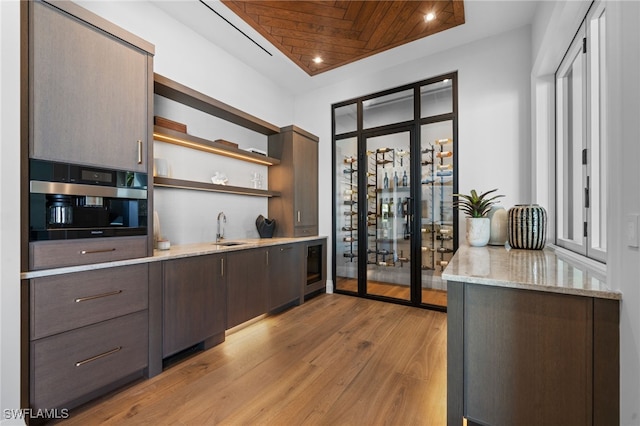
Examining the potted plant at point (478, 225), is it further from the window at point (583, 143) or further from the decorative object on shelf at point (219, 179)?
the decorative object on shelf at point (219, 179)

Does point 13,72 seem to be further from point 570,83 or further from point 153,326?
point 570,83

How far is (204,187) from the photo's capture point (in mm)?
2764

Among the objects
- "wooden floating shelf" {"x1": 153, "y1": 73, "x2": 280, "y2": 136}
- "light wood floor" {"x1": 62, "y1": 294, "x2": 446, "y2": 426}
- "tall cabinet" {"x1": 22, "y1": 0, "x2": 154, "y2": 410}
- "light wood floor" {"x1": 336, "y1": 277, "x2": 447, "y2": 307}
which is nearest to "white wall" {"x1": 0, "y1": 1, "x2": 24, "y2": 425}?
"tall cabinet" {"x1": 22, "y1": 0, "x2": 154, "y2": 410}

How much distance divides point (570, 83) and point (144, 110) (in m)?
3.34

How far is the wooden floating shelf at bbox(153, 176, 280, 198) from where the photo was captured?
7.84ft

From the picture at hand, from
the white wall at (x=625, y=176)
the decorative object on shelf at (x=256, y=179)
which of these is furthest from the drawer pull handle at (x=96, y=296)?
the white wall at (x=625, y=176)

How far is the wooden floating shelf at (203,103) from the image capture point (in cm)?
238

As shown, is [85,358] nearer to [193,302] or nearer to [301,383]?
[193,302]

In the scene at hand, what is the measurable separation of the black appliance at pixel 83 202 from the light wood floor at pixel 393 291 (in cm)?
282

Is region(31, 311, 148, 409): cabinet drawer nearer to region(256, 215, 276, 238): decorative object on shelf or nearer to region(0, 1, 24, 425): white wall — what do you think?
region(0, 1, 24, 425): white wall

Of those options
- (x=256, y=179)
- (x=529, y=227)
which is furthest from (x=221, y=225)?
(x=529, y=227)

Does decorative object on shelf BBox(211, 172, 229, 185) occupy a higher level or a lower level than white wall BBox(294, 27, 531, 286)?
lower

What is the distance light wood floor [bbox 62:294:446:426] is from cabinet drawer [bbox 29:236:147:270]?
88 cm

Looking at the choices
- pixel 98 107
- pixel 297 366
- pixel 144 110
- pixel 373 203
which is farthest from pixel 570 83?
pixel 98 107
